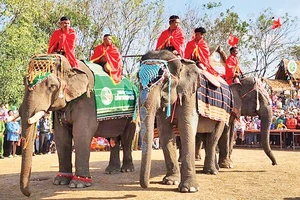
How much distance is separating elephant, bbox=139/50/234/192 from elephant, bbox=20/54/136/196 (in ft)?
4.39

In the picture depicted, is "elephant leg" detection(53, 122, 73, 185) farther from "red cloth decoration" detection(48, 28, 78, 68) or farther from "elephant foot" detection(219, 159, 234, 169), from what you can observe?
"elephant foot" detection(219, 159, 234, 169)

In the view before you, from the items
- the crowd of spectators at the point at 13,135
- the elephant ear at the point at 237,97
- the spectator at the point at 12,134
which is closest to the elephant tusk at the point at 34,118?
the elephant ear at the point at 237,97

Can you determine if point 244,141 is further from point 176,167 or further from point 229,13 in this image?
point 229,13

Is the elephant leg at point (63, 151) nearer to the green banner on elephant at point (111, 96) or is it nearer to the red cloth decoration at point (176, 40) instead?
the green banner on elephant at point (111, 96)

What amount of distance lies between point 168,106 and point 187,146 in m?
0.86

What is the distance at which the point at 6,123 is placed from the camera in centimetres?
1591

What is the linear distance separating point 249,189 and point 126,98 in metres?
3.28

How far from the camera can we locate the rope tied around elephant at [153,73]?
673 centimetres

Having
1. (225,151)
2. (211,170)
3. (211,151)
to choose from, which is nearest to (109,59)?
(211,151)

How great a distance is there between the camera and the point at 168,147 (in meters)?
7.89

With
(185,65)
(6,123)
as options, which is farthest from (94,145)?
(185,65)

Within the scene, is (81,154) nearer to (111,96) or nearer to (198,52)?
(111,96)

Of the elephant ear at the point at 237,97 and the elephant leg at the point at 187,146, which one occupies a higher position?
the elephant ear at the point at 237,97

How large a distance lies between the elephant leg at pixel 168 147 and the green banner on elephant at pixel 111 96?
1.02 meters
